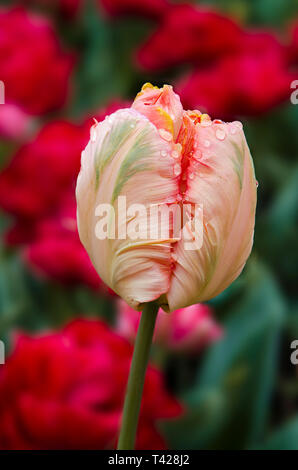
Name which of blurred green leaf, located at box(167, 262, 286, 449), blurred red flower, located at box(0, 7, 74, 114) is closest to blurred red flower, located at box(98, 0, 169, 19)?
blurred red flower, located at box(0, 7, 74, 114)

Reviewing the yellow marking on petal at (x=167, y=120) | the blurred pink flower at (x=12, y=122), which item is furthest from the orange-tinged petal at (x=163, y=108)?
the blurred pink flower at (x=12, y=122)

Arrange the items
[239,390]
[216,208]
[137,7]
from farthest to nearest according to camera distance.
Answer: [137,7] → [239,390] → [216,208]

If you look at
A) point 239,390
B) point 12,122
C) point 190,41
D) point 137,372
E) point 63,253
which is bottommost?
point 137,372

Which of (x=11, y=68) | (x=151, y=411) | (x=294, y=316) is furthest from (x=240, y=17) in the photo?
(x=151, y=411)

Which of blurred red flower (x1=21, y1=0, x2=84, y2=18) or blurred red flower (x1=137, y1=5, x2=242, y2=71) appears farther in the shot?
blurred red flower (x1=21, y1=0, x2=84, y2=18)

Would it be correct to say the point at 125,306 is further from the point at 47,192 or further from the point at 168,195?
the point at 168,195

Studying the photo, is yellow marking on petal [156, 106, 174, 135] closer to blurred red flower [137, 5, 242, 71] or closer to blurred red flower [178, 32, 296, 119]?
blurred red flower [178, 32, 296, 119]

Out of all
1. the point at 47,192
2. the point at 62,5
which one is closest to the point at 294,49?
the point at 62,5
